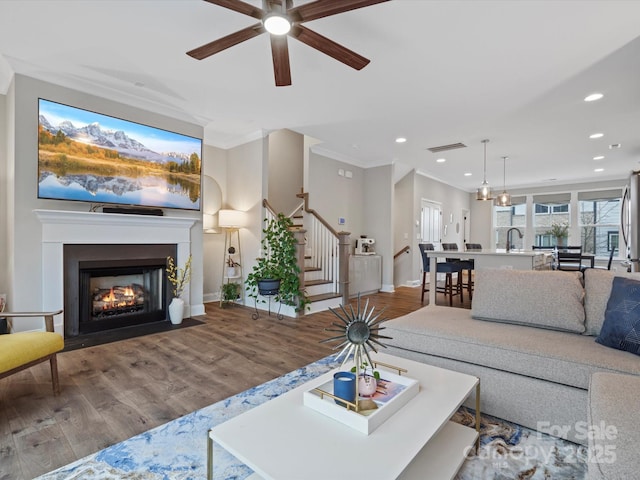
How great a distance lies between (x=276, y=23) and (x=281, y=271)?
303cm

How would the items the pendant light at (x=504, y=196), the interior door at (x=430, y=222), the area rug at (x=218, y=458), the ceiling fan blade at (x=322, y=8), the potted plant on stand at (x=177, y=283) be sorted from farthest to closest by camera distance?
the interior door at (x=430, y=222) → the pendant light at (x=504, y=196) → the potted plant on stand at (x=177, y=283) → the ceiling fan blade at (x=322, y=8) → the area rug at (x=218, y=458)

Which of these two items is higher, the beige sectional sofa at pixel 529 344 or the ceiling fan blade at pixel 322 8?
the ceiling fan blade at pixel 322 8

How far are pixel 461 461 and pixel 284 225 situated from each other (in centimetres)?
356

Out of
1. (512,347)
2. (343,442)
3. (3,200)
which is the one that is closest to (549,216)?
(512,347)

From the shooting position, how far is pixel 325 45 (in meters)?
2.30

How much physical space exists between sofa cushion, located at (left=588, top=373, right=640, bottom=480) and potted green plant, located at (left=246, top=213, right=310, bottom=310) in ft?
11.2

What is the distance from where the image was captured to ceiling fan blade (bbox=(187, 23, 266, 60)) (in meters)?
2.18

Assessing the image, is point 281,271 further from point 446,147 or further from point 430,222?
point 430,222

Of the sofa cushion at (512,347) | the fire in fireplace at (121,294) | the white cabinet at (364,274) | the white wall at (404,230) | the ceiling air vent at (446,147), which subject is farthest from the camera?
the white wall at (404,230)

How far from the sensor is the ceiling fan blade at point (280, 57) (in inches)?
88.5

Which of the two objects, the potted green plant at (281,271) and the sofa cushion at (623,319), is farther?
the potted green plant at (281,271)

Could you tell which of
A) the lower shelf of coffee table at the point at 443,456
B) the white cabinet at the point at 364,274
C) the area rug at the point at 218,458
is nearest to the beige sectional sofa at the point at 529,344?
the area rug at the point at 218,458

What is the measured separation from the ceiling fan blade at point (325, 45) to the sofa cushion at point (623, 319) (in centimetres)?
229

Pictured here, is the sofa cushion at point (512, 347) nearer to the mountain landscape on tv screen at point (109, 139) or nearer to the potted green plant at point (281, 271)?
the potted green plant at point (281, 271)
